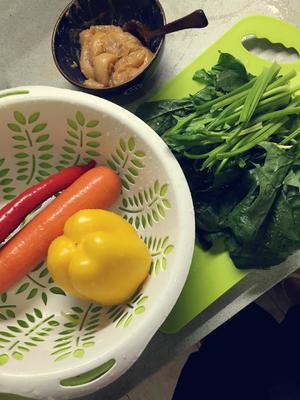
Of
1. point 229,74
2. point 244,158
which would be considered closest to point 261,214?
point 244,158

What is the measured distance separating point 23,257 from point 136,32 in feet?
1.46

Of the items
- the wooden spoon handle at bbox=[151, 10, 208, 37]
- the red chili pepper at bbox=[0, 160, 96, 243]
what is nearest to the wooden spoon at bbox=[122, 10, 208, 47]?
the wooden spoon handle at bbox=[151, 10, 208, 37]

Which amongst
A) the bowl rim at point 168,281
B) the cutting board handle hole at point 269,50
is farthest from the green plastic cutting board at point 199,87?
the bowl rim at point 168,281

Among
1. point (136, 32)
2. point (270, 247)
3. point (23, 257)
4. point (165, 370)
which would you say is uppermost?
point (136, 32)

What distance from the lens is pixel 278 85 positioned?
85 centimetres

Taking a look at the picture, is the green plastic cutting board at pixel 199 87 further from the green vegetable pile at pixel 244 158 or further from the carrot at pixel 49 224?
the carrot at pixel 49 224

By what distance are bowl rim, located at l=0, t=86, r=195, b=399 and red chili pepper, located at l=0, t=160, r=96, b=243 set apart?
15cm

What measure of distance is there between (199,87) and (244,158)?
0.58 ft

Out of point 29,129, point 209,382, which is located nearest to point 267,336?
point 209,382

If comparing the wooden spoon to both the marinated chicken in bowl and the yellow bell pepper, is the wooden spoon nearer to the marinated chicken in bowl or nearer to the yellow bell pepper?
the marinated chicken in bowl

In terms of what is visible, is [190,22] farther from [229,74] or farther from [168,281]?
[168,281]

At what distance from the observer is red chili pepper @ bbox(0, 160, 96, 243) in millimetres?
902

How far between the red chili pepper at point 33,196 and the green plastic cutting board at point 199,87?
204 millimetres

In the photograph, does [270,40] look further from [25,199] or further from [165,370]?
[165,370]
